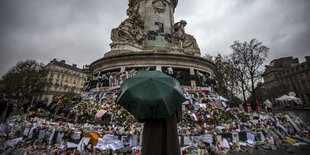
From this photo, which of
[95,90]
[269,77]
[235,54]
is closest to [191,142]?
[95,90]

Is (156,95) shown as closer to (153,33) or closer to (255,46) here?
(153,33)

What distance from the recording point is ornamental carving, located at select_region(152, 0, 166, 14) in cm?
1598

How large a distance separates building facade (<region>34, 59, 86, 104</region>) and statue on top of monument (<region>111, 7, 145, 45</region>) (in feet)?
134

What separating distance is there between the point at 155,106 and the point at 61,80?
6012 centimetres

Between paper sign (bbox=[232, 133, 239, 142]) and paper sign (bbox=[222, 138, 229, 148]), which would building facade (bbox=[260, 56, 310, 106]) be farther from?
paper sign (bbox=[222, 138, 229, 148])

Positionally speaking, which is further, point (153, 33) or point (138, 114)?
point (153, 33)

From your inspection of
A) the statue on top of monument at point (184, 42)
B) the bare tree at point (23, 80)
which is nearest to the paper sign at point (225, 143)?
the statue on top of monument at point (184, 42)

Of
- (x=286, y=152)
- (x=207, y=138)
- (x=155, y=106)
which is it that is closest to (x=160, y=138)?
(x=155, y=106)

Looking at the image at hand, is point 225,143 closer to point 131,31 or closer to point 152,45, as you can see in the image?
point 152,45

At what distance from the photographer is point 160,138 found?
7.04 ft

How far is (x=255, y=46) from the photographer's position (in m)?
18.8

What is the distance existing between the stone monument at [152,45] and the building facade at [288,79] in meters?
31.1

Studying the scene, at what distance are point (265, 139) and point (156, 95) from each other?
20.6 ft

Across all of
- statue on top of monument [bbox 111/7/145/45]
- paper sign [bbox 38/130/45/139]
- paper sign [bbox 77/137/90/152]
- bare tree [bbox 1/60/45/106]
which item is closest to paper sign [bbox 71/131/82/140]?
paper sign [bbox 77/137/90/152]
